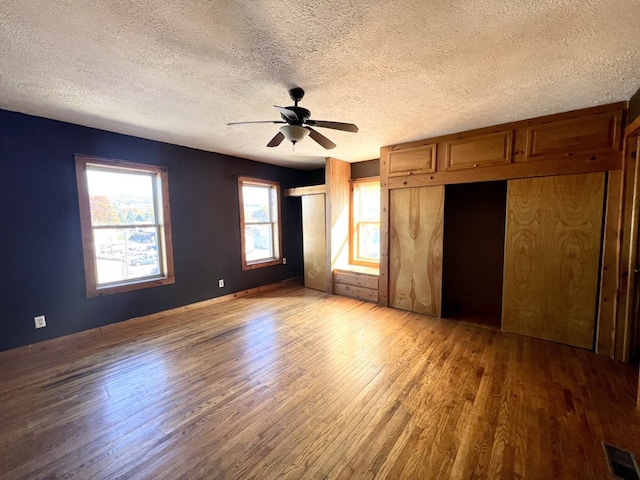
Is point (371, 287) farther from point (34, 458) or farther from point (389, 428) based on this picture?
point (34, 458)

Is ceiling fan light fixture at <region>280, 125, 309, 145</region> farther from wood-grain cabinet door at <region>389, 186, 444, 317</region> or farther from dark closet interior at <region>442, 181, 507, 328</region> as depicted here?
dark closet interior at <region>442, 181, 507, 328</region>

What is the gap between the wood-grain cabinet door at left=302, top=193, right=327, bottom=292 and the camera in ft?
16.7

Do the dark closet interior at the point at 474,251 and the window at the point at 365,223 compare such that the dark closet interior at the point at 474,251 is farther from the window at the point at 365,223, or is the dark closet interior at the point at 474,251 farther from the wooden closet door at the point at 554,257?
the window at the point at 365,223

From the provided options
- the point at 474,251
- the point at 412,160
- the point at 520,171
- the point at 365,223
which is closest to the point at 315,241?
the point at 365,223

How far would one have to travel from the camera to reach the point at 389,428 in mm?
1792

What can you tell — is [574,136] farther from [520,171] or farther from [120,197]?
[120,197]

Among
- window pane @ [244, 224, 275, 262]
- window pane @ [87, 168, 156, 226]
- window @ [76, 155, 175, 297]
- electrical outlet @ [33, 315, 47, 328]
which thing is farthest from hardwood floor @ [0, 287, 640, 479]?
window pane @ [244, 224, 275, 262]

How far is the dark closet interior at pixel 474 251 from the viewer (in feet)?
12.2

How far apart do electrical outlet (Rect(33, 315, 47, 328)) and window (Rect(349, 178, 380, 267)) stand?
436 centimetres

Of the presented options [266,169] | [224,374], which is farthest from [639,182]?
[266,169]

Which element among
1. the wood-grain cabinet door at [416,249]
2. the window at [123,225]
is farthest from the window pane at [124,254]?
the wood-grain cabinet door at [416,249]

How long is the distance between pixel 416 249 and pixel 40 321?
4.64 m

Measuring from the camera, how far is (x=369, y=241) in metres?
5.07

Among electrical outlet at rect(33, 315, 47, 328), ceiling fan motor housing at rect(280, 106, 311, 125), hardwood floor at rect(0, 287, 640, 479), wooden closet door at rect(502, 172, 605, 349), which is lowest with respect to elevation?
hardwood floor at rect(0, 287, 640, 479)
